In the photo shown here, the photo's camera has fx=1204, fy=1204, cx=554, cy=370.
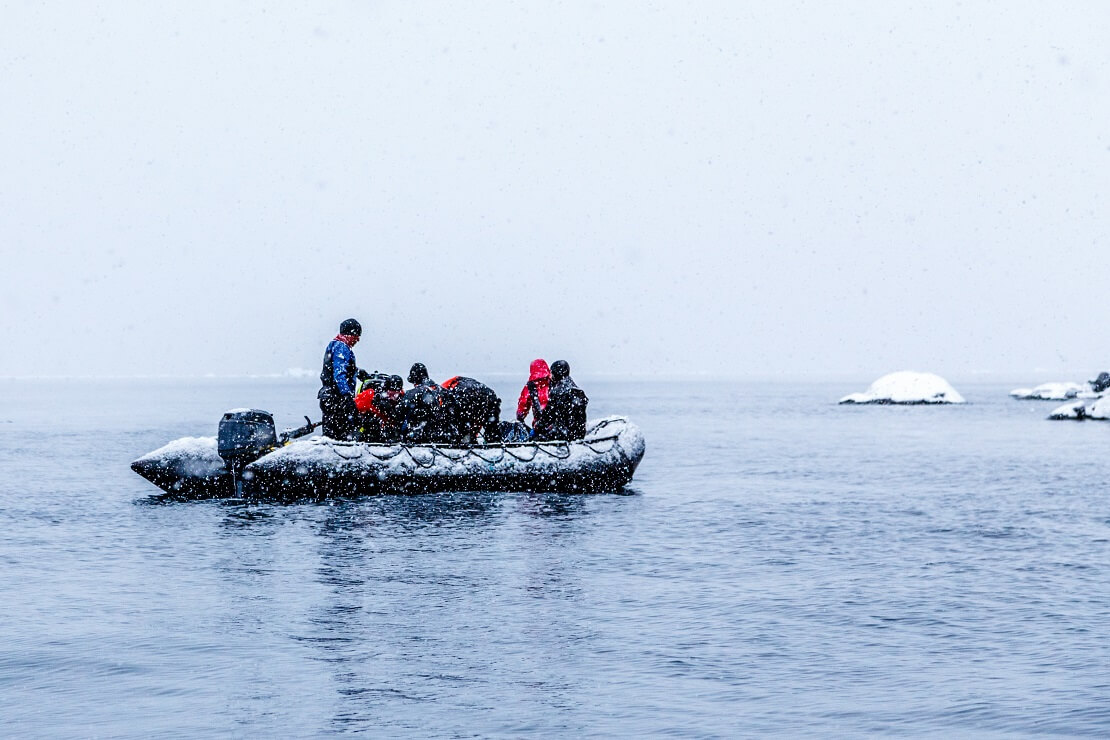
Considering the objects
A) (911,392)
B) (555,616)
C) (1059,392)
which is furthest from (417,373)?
(1059,392)

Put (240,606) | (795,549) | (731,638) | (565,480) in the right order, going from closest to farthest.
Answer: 1. (731,638)
2. (240,606)
3. (795,549)
4. (565,480)

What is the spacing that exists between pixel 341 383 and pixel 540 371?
13.7 ft

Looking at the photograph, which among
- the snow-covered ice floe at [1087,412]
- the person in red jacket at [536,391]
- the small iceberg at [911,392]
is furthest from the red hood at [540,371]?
the small iceberg at [911,392]

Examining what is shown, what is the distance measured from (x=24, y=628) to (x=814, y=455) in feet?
97.5

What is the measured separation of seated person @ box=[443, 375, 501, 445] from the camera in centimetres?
2069

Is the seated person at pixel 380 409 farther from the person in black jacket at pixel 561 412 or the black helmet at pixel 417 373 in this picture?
the person in black jacket at pixel 561 412

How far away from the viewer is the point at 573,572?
1323cm

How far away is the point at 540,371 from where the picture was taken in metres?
21.7

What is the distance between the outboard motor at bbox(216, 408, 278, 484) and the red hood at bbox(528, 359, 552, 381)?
196 inches

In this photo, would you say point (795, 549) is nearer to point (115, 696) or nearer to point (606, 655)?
point (606, 655)

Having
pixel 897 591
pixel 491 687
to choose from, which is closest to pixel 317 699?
pixel 491 687

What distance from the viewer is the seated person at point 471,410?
2069cm

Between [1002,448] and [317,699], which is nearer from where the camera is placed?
[317,699]

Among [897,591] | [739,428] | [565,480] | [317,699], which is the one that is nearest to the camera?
[317,699]
